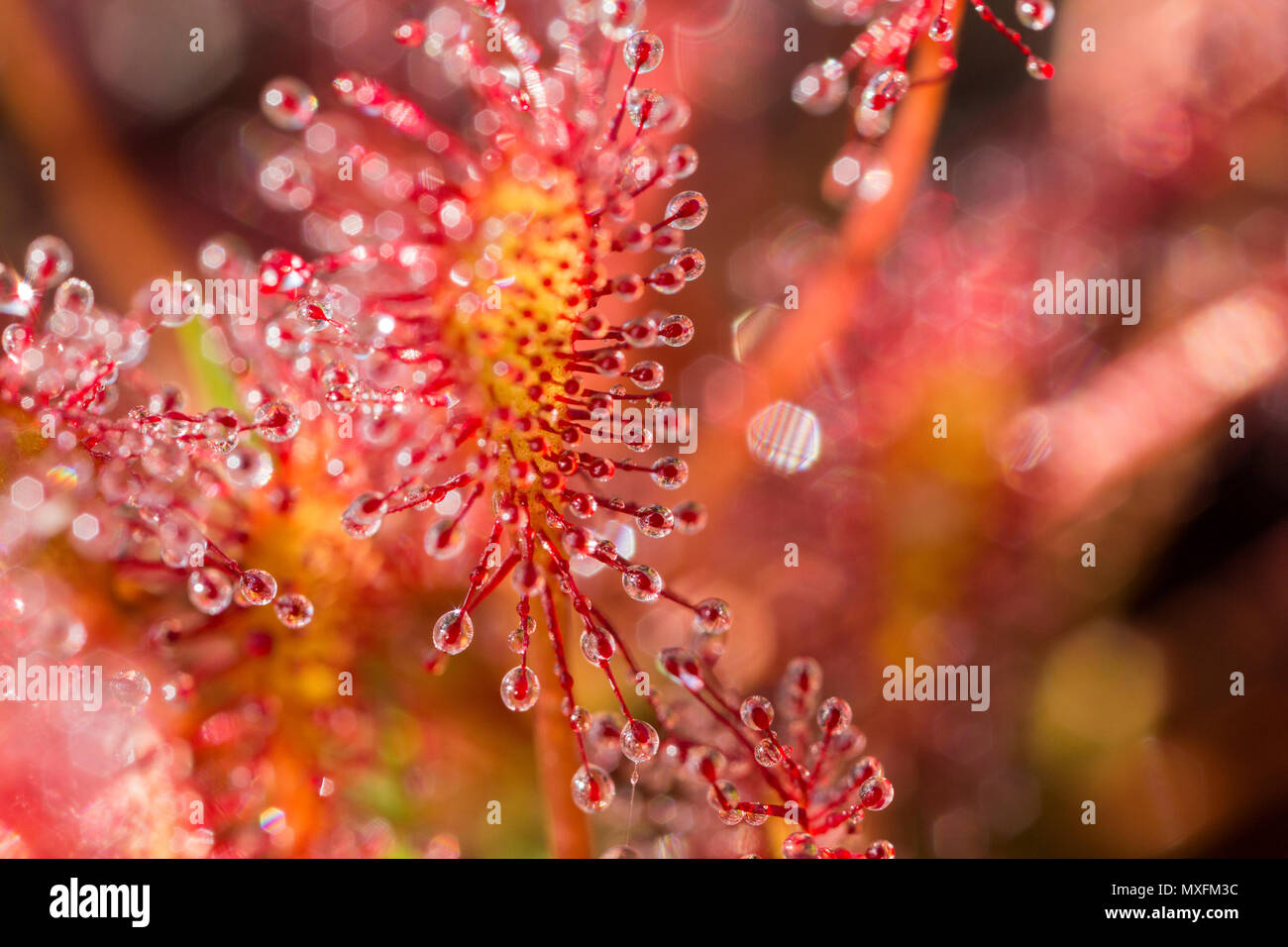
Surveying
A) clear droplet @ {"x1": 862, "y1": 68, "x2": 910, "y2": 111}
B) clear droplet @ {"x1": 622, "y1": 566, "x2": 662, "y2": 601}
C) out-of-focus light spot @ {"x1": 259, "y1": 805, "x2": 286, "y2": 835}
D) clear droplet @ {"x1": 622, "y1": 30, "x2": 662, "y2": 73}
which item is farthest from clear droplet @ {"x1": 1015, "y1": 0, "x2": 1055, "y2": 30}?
out-of-focus light spot @ {"x1": 259, "y1": 805, "x2": 286, "y2": 835}

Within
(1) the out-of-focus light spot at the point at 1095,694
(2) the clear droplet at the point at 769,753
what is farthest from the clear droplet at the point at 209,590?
(1) the out-of-focus light spot at the point at 1095,694

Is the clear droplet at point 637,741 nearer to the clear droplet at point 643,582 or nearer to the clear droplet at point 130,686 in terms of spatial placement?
the clear droplet at point 643,582

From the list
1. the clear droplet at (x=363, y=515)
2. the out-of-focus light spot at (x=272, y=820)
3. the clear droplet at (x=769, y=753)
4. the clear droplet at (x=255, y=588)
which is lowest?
the out-of-focus light spot at (x=272, y=820)

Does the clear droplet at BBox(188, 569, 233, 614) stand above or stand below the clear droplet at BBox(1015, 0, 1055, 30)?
below

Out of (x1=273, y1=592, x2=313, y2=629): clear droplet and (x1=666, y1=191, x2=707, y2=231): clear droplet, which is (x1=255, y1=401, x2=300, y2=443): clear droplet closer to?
(x1=273, y1=592, x2=313, y2=629): clear droplet

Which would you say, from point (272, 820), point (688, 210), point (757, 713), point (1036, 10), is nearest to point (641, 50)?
point (688, 210)

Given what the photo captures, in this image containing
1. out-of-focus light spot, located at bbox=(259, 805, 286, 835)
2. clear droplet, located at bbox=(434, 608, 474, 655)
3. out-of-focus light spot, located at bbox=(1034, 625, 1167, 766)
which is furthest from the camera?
out-of-focus light spot, located at bbox=(1034, 625, 1167, 766)

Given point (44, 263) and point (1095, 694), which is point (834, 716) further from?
point (44, 263)

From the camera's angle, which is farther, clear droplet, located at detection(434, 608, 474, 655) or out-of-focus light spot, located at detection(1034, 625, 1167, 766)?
out-of-focus light spot, located at detection(1034, 625, 1167, 766)

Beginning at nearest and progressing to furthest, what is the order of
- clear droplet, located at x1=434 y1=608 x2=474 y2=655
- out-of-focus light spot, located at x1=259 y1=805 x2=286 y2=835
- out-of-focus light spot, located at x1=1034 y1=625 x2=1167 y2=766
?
clear droplet, located at x1=434 y1=608 x2=474 y2=655
out-of-focus light spot, located at x1=259 y1=805 x2=286 y2=835
out-of-focus light spot, located at x1=1034 y1=625 x2=1167 y2=766
